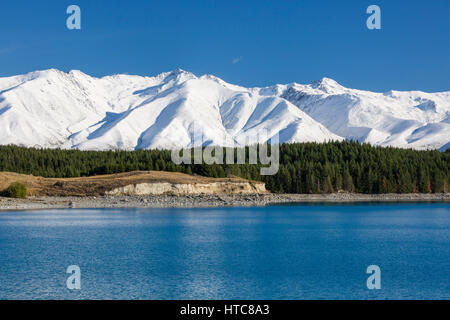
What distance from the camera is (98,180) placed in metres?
89.0

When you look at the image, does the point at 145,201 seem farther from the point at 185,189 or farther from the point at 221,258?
the point at 221,258

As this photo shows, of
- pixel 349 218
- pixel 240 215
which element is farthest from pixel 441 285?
pixel 240 215

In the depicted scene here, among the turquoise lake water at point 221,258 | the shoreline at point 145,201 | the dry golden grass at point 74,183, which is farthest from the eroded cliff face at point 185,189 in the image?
the turquoise lake water at point 221,258

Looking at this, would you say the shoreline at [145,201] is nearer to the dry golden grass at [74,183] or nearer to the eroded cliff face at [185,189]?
the eroded cliff face at [185,189]

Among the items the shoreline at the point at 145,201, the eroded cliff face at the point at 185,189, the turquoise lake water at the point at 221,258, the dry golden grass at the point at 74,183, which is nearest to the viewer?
the turquoise lake water at the point at 221,258

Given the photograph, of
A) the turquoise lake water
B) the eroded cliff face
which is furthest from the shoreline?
the turquoise lake water

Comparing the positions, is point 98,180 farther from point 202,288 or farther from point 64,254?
point 202,288

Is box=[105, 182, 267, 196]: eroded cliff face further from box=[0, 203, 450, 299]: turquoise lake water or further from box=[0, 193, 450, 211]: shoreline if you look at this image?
box=[0, 203, 450, 299]: turquoise lake water

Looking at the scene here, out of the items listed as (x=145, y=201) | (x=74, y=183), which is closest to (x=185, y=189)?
(x=145, y=201)

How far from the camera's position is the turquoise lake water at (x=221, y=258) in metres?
24.6

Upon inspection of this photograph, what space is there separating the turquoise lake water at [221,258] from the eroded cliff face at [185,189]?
103ft

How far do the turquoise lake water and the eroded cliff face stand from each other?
103 feet

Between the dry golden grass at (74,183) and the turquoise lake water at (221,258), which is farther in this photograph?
the dry golden grass at (74,183)
